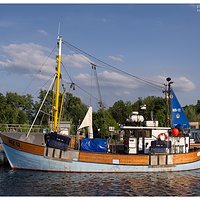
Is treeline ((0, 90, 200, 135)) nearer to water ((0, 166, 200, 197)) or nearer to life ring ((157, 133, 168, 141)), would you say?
life ring ((157, 133, 168, 141))

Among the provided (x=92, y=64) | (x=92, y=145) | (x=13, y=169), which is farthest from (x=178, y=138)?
(x=13, y=169)

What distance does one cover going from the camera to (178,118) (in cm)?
3734

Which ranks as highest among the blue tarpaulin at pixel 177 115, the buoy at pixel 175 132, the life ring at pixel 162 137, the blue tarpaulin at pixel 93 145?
the blue tarpaulin at pixel 177 115

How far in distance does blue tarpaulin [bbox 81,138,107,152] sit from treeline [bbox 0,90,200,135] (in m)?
40.0

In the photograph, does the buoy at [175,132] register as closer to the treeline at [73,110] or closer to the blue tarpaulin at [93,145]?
the blue tarpaulin at [93,145]

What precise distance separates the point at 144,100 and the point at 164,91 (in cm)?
6669

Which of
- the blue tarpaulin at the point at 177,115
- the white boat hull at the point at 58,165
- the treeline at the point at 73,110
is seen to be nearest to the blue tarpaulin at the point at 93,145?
the white boat hull at the point at 58,165

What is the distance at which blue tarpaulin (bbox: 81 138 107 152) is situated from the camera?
1265 inches

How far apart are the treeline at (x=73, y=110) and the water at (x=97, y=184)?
4278 centimetres

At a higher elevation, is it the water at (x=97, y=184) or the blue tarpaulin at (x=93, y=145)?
the blue tarpaulin at (x=93, y=145)

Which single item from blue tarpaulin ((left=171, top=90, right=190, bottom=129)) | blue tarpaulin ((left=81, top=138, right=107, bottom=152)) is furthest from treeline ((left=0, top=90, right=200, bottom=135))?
blue tarpaulin ((left=81, top=138, right=107, bottom=152))

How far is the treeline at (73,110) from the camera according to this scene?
3093 inches

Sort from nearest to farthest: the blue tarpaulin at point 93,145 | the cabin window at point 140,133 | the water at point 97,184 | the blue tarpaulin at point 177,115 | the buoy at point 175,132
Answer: the water at point 97,184 < the blue tarpaulin at point 93,145 < the buoy at point 175,132 < the cabin window at point 140,133 < the blue tarpaulin at point 177,115

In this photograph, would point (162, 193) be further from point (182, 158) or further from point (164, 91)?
point (164, 91)
